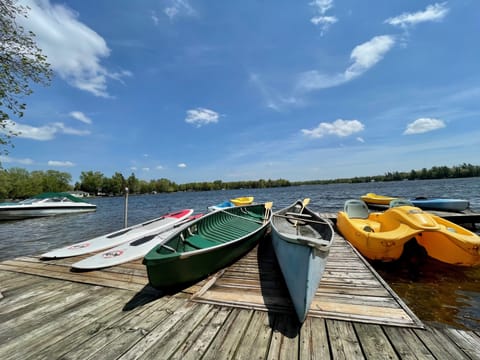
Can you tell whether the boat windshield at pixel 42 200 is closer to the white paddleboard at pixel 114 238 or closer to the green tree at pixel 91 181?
the white paddleboard at pixel 114 238

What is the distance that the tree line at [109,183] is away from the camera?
4416cm

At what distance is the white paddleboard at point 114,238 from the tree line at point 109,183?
220cm

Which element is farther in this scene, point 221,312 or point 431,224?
point 431,224

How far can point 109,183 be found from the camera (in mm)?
75188

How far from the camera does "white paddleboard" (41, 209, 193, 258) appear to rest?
5468 mm

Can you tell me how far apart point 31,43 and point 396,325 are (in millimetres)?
7268

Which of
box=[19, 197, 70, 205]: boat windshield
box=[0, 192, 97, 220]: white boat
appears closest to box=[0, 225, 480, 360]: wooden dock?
box=[0, 192, 97, 220]: white boat

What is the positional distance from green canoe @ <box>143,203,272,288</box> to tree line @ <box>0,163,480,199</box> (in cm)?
514

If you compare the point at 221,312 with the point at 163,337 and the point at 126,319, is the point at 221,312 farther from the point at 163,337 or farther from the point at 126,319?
the point at 126,319

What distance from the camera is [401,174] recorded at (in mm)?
88938

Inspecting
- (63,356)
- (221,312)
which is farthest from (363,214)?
(63,356)

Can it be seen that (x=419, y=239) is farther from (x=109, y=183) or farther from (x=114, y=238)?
(x=109, y=183)

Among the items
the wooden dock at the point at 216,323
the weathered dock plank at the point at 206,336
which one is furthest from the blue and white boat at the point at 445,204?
the weathered dock plank at the point at 206,336

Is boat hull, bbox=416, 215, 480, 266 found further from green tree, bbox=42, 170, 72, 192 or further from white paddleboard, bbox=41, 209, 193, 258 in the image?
green tree, bbox=42, 170, 72, 192
